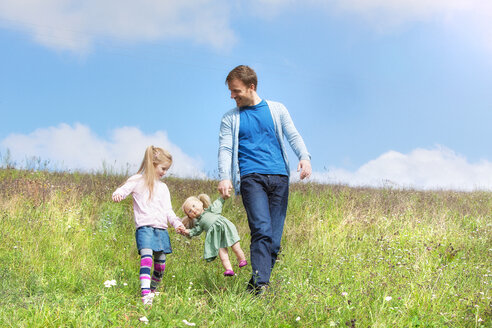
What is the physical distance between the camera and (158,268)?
5.33 m

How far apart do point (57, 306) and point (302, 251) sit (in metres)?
3.79

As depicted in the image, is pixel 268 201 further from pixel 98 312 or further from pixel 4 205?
pixel 4 205

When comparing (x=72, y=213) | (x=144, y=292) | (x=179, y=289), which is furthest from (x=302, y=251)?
(x=72, y=213)

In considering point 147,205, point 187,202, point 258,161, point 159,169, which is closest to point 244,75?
point 258,161

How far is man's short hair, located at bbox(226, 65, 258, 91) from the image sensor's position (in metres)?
5.04

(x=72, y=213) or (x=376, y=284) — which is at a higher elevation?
(x=72, y=213)

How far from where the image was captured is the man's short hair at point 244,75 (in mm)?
5043

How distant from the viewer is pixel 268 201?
514cm

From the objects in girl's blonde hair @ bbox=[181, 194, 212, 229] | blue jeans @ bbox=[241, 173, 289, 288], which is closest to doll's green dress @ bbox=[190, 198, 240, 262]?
girl's blonde hair @ bbox=[181, 194, 212, 229]

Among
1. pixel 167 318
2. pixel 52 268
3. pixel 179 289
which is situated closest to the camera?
pixel 167 318

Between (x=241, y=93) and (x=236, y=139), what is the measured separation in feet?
1.59

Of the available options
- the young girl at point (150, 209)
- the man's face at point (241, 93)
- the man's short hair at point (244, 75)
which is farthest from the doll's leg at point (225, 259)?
the man's short hair at point (244, 75)

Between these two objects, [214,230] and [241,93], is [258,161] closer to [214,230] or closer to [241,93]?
[241,93]

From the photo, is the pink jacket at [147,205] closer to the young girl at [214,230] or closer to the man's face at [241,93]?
the young girl at [214,230]
